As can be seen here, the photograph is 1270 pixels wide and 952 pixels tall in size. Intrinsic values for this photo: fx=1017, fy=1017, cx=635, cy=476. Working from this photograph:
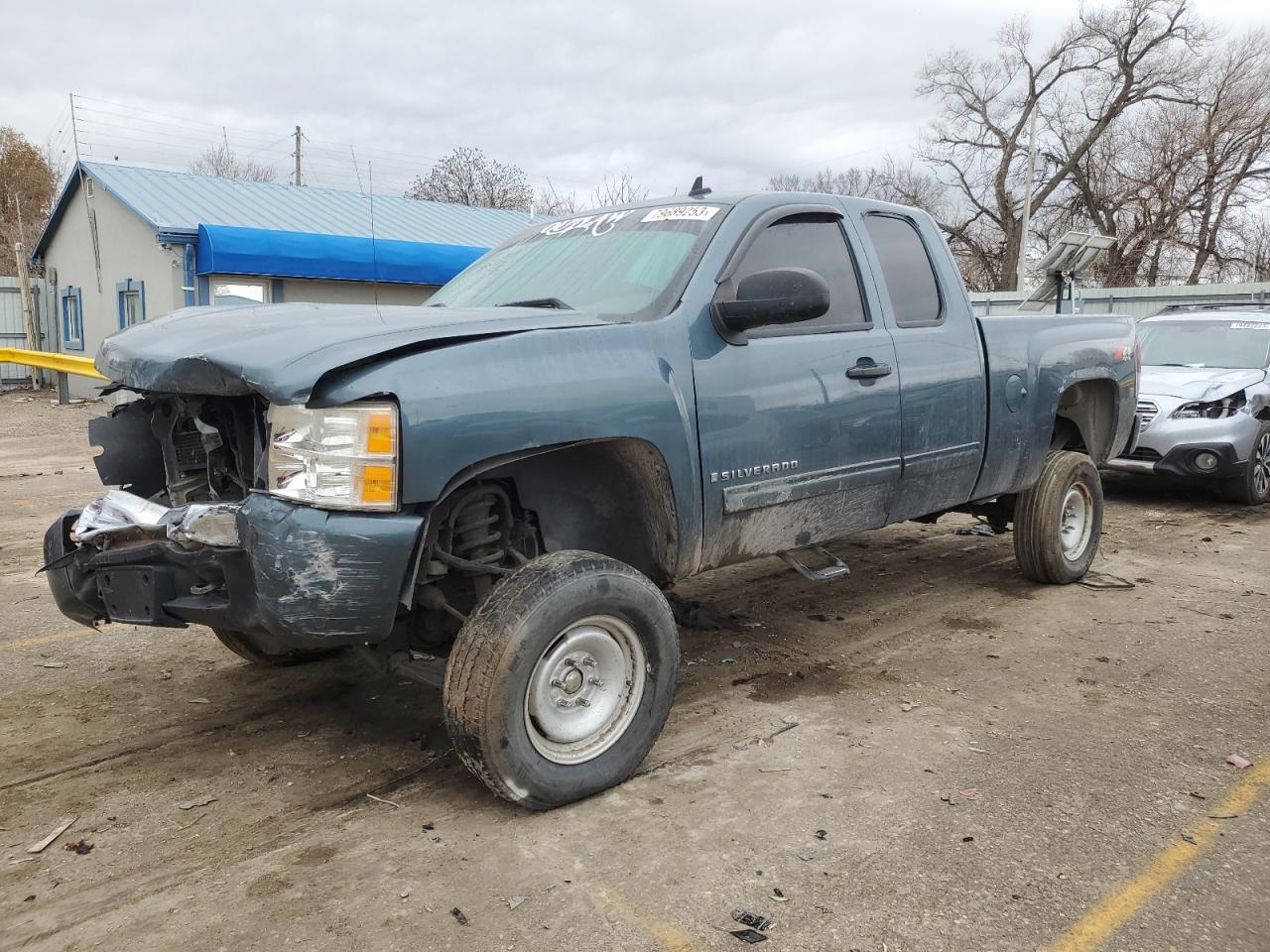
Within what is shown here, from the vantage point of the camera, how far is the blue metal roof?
1814cm

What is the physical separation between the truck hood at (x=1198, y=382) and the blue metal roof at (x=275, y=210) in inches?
439

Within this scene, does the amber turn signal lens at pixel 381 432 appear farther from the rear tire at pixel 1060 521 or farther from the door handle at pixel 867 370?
the rear tire at pixel 1060 521

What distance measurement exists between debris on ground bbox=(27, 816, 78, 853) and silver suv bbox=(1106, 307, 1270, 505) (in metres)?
8.19

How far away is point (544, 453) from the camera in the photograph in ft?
10.7

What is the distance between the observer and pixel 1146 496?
9.27 metres

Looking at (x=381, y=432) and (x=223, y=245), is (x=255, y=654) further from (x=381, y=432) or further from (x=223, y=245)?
(x=223, y=245)

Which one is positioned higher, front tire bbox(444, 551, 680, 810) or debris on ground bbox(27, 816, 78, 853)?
front tire bbox(444, 551, 680, 810)

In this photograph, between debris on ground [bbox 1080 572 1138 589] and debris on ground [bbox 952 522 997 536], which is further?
debris on ground [bbox 952 522 997 536]

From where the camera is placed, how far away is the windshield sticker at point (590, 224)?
435 centimetres

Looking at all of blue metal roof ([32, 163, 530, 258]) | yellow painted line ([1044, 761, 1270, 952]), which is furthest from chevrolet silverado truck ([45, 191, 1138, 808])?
blue metal roof ([32, 163, 530, 258])

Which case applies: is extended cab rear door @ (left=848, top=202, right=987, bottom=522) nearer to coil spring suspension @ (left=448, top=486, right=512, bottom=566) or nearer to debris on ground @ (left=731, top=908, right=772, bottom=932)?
coil spring suspension @ (left=448, top=486, right=512, bottom=566)

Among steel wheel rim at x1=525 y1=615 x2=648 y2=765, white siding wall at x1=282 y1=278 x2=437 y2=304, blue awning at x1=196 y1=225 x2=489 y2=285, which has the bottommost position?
steel wheel rim at x1=525 y1=615 x2=648 y2=765

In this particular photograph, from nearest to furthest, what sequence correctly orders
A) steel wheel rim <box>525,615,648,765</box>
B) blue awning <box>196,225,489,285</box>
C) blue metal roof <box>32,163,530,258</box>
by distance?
steel wheel rim <box>525,615,648,765</box>, blue awning <box>196,225,489,285</box>, blue metal roof <box>32,163,530,258</box>

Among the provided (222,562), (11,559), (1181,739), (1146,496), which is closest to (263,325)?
(222,562)
